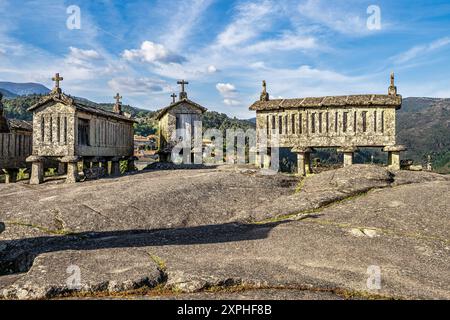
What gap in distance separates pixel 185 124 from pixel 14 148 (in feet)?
40.6

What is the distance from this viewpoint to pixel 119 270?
7.52m

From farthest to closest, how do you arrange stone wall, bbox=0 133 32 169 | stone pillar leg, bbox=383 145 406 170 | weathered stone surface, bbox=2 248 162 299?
stone wall, bbox=0 133 32 169, stone pillar leg, bbox=383 145 406 170, weathered stone surface, bbox=2 248 162 299

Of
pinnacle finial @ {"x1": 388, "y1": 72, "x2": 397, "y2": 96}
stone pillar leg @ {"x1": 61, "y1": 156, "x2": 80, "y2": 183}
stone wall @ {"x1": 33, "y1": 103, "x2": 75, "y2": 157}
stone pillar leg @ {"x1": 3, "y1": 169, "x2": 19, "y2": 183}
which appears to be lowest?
stone pillar leg @ {"x1": 3, "y1": 169, "x2": 19, "y2": 183}

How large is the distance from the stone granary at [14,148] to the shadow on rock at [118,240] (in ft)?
55.8

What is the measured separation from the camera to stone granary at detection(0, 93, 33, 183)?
25.6 meters

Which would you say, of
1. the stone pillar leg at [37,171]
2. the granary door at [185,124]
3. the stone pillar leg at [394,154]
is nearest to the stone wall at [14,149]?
the stone pillar leg at [37,171]

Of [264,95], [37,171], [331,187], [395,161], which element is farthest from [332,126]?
[37,171]

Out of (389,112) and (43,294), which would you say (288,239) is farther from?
(389,112)

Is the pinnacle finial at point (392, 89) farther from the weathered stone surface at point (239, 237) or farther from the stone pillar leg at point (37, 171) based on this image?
the stone pillar leg at point (37, 171)

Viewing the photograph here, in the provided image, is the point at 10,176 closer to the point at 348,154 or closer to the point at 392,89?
the point at 348,154

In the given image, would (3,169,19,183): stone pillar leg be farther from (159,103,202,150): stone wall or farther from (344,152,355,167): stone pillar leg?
(344,152,355,167): stone pillar leg

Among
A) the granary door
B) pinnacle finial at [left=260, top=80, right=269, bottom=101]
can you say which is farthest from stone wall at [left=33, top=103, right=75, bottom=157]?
pinnacle finial at [left=260, top=80, right=269, bottom=101]

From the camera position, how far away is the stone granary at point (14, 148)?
84.1 feet

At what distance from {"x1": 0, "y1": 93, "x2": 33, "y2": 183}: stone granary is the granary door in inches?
444
